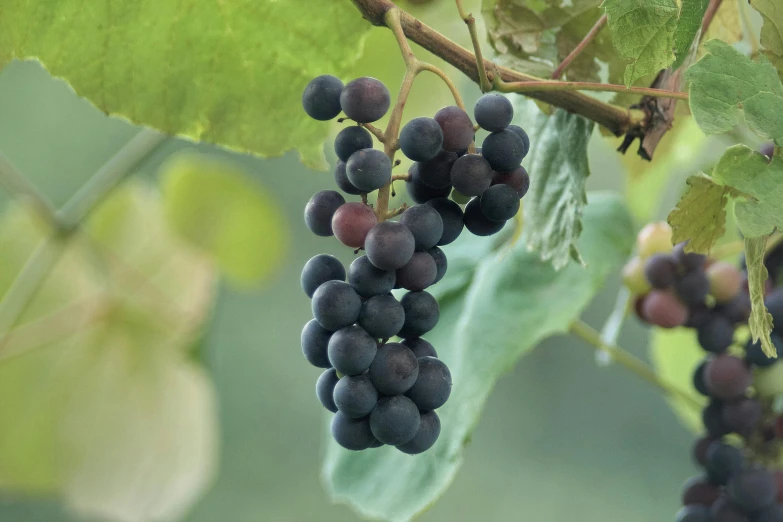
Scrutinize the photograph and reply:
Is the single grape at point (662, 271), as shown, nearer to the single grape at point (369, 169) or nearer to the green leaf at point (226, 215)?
the single grape at point (369, 169)

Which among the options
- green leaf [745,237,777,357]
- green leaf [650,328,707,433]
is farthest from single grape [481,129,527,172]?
green leaf [650,328,707,433]

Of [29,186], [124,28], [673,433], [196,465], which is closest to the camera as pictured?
[124,28]

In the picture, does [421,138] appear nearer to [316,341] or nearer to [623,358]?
[316,341]

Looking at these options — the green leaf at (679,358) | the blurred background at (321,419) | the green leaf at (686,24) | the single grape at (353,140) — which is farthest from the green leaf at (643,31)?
the blurred background at (321,419)

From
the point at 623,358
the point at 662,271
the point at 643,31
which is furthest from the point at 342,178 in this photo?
the point at 623,358

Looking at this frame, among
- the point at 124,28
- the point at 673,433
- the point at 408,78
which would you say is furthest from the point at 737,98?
the point at 673,433

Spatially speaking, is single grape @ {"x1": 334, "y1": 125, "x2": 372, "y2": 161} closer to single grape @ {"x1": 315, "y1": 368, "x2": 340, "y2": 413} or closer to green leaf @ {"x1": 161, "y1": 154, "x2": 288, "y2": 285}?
single grape @ {"x1": 315, "y1": 368, "x2": 340, "y2": 413}

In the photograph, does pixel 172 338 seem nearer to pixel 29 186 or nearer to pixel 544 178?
pixel 29 186

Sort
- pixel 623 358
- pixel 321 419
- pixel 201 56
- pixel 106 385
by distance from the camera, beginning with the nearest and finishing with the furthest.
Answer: pixel 201 56
pixel 623 358
pixel 106 385
pixel 321 419
